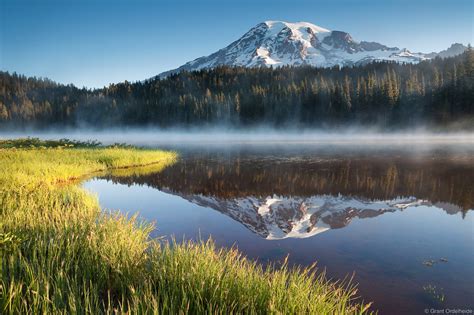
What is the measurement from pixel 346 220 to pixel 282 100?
422 feet

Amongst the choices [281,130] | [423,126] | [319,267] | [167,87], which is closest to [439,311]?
[319,267]

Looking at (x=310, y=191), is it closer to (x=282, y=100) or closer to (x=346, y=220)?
(x=346, y=220)

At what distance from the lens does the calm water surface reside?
311 inches

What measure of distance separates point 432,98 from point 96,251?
122654 mm

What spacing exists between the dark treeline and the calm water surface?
93.1 m

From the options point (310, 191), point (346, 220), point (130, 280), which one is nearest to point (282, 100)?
point (310, 191)

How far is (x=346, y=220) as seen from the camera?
43.9 ft

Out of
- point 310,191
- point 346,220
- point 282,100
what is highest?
point 282,100

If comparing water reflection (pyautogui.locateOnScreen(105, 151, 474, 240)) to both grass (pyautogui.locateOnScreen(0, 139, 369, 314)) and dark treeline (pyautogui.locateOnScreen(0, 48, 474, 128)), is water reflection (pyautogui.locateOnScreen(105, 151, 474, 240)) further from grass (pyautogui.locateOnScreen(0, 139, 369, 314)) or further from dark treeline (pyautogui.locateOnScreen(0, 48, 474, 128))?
dark treeline (pyautogui.locateOnScreen(0, 48, 474, 128))

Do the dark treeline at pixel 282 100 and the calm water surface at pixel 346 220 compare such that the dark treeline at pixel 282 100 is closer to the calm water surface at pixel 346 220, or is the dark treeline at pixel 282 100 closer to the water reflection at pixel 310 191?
the water reflection at pixel 310 191

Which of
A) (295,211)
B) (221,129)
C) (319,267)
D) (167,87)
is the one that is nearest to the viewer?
(319,267)

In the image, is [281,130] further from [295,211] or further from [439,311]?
[439,311]

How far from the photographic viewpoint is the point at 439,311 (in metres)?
6.43

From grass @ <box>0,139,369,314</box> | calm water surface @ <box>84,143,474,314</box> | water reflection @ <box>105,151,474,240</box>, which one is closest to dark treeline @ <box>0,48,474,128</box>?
water reflection @ <box>105,151,474,240</box>
